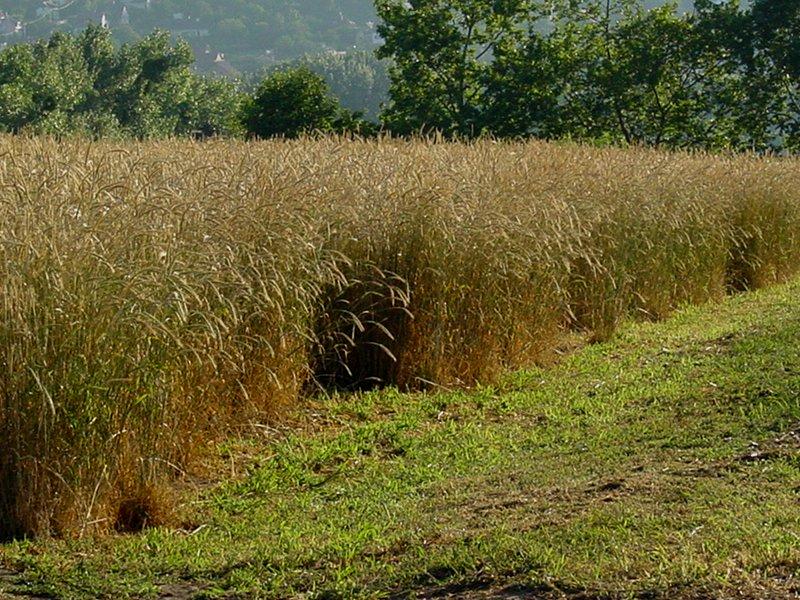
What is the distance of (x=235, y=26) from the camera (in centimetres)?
13850

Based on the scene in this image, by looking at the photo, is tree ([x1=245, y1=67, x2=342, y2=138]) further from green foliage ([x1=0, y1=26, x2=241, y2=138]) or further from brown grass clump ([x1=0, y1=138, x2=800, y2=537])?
brown grass clump ([x1=0, y1=138, x2=800, y2=537])

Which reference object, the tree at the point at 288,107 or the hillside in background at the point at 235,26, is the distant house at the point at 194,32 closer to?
the hillside in background at the point at 235,26

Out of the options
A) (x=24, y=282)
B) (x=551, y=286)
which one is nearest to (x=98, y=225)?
(x=24, y=282)

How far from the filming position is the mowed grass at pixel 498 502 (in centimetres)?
508

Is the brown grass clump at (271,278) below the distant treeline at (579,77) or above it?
below

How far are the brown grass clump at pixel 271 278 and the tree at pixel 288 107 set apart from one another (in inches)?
510

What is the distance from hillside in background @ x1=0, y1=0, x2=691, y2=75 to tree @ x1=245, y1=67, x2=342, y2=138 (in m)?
106

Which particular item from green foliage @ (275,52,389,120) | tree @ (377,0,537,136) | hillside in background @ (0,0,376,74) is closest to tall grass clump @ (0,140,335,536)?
tree @ (377,0,537,136)

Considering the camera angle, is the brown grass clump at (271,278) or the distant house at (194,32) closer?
the brown grass clump at (271,278)

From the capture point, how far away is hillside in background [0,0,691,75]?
450 ft

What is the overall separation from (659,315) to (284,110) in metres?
15.9

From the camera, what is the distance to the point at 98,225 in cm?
678

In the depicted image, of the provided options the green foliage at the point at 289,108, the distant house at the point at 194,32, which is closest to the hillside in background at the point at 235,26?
the distant house at the point at 194,32

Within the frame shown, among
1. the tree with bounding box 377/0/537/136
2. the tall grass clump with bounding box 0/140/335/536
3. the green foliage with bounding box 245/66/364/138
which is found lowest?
the tall grass clump with bounding box 0/140/335/536
